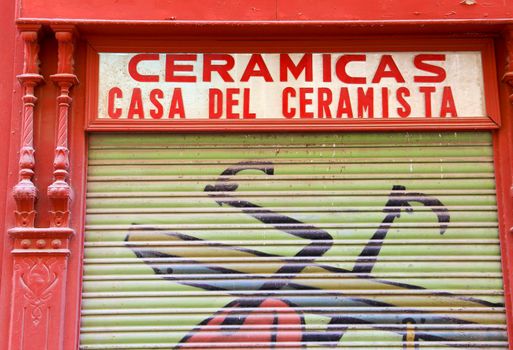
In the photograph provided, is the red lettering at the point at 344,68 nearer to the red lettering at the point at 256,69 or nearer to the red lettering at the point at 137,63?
the red lettering at the point at 256,69

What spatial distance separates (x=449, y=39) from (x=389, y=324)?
7.41ft

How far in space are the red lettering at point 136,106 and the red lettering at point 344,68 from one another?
153 centimetres

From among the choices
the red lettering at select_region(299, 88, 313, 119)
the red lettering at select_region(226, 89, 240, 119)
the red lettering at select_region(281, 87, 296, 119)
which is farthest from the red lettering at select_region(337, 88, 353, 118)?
the red lettering at select_region(226, 89, 240, 119)

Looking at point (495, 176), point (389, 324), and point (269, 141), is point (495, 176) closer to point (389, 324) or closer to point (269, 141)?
point (389, 324)

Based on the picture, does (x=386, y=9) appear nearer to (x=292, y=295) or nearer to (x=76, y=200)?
(x=292, y=295)

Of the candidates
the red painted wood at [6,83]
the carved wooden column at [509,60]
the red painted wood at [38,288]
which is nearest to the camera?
the red painted wood at [38,288]

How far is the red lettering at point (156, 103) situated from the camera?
5629mm

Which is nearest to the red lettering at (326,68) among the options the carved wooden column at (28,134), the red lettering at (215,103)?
the red lettering at (215,103)

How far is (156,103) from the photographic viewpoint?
18.5 feet

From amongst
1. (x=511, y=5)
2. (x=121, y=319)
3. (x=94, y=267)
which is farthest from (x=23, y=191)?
(x=511, y=5)

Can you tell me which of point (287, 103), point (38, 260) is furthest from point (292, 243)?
point (38, 260)

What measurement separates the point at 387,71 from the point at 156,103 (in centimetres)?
180

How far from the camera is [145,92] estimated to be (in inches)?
223

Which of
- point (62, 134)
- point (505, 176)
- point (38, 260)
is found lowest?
point (38, 260)
